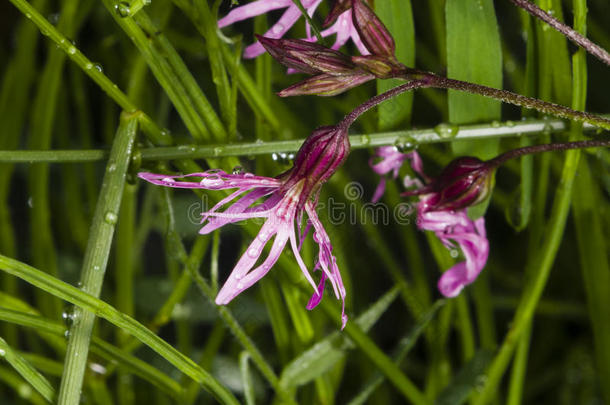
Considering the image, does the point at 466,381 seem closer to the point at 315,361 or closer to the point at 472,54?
the point at 315,361

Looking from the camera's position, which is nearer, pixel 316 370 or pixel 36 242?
pixel 316 370

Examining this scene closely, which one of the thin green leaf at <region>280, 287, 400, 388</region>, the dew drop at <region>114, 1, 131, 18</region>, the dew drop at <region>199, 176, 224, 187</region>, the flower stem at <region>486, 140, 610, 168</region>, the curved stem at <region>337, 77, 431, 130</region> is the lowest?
the thin green leaf at <region>280, 287, 400, 388</region>

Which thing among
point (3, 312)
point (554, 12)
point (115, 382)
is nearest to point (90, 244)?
point (3, 312)

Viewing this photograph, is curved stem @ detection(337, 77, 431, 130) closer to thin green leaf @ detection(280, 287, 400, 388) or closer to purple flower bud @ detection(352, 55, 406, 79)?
purple flower bud @ detection(352, 55, 406, 79)

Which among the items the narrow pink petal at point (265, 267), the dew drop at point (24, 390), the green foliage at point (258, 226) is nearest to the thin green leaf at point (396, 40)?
the green foliage at point (258, 226)

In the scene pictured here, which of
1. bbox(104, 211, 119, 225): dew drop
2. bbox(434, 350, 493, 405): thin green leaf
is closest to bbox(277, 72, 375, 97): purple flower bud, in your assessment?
bbox(104, 211, 119, 225): dew drop

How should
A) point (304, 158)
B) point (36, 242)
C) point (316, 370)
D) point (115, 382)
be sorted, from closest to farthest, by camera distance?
1. point (304, 158)
2. point (316, 370)
3. point (36, 242)
4. point (115, 382)

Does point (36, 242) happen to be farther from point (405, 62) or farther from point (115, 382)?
point (405, 62)
